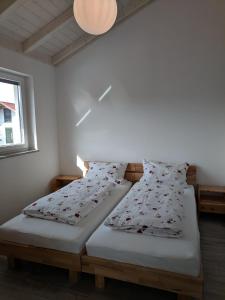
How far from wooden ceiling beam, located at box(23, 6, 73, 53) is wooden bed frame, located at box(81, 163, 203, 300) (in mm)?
2498

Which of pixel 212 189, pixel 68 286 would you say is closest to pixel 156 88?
pixel 212 189

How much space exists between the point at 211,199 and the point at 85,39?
2823 mm

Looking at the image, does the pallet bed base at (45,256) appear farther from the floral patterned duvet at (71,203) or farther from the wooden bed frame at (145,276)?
the floral patterned duvet at (71,203)

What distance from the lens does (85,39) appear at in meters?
3.33

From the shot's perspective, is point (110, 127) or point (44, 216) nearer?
point (44, 216)

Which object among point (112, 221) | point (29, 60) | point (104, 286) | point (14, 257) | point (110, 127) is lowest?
point (104, 286)

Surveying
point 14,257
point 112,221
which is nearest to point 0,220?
point 14,257

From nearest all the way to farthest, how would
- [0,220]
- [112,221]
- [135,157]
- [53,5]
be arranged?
[112,221] < [53,5] < [0,220] < [135,157]

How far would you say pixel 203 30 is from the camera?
3004 mm

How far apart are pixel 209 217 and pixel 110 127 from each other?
1.87 metres

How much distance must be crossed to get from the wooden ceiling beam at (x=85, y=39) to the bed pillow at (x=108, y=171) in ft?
5.53

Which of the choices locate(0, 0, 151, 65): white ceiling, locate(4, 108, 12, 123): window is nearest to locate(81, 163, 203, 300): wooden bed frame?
locate(4, 108, 12, 123): window

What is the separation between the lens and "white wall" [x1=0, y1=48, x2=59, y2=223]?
2771 millimetres

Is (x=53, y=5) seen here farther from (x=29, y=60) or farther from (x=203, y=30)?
(x=203, y=30)
